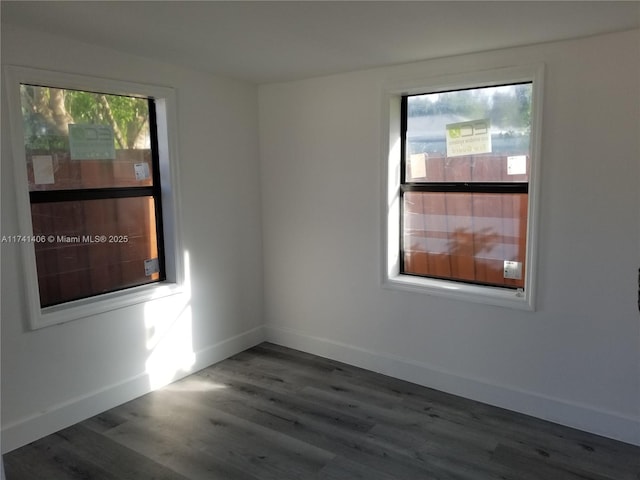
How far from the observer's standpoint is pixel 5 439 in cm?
268

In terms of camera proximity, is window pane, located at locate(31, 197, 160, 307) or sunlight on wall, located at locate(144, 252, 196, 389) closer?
window pane, located at locate(31, 197, 160, 307)

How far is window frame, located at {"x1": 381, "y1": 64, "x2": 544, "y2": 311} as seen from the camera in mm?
2902

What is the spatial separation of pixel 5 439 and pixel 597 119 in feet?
12.3

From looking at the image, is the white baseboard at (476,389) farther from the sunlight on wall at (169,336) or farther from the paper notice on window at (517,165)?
the paper notice on window at (517,165)

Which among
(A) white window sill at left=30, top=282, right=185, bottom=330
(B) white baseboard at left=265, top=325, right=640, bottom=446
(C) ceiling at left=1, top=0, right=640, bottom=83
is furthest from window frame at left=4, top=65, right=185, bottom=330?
(B) white baseboard at left=265, top=325, right=640, bottom=446

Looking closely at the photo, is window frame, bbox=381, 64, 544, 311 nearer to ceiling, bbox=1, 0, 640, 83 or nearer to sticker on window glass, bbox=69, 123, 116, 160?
ceiling, bbox=1, 0, 640, 83

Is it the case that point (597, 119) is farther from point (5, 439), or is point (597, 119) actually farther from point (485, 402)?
point (5, 439)

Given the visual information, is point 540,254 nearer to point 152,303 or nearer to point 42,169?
point 152,303

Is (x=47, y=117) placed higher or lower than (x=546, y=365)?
higher

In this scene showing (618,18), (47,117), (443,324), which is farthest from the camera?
(443,324)

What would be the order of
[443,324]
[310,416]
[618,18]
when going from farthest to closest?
[443,324]
[310,416]
[618,18]

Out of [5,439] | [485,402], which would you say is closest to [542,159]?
[485,402]

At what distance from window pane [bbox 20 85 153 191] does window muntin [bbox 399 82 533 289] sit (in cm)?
192

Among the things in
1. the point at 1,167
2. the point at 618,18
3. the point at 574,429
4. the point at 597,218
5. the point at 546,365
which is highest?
the point at 618,18
